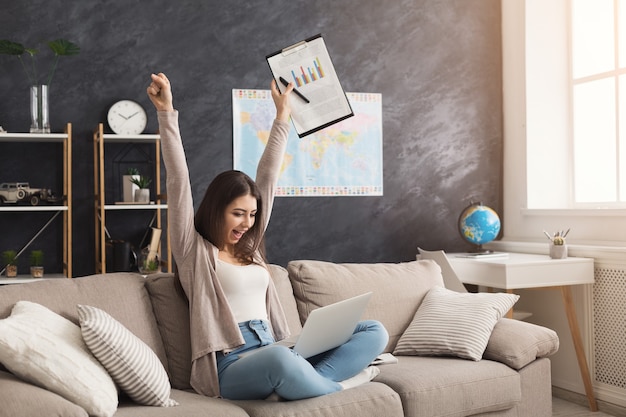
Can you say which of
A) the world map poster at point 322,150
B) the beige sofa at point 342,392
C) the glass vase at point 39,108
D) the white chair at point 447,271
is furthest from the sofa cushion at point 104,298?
the white chair at point 447,271

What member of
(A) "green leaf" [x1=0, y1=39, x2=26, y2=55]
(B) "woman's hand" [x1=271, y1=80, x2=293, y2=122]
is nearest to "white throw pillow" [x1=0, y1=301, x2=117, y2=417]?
(B) "woman's hand" [x1=271, y1=80, x2=293, y2=122]

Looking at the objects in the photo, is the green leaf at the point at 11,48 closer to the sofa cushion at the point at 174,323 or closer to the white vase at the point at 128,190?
the white vase at the point at 128,190

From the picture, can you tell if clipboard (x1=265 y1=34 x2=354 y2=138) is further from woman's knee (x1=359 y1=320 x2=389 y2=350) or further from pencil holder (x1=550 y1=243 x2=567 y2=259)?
pencil holder (x1=550 y1=243 x2=567 y2=259)

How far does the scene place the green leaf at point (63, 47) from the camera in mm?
3691

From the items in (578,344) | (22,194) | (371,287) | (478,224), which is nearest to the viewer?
(371,287)

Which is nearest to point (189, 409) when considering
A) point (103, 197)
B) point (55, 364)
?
point (55, 364)

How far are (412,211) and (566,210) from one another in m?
0.92

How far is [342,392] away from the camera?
268cm

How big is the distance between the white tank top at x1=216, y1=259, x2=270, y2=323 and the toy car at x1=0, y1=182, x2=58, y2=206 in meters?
1.36

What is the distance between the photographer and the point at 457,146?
4.88 m

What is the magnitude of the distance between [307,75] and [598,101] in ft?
6.74

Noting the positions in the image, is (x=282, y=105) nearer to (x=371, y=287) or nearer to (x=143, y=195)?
(x=371, y=287)

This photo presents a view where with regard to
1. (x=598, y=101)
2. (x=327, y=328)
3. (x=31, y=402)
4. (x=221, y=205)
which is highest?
(x=598, y=101)

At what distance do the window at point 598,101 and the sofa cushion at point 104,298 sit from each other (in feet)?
9.12
